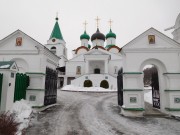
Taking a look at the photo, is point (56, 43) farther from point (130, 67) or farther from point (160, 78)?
point (160, 78)

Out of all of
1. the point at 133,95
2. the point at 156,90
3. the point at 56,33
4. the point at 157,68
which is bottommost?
the point at 133,95

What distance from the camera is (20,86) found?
10102mm

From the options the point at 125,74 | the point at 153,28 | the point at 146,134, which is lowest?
the point at 146,134

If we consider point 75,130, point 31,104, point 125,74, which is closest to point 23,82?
point 31,104

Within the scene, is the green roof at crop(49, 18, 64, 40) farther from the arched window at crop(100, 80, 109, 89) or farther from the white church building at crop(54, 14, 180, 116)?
the white church building at crop(54, 14, 180, 116)

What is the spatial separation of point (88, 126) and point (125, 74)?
4.55 meters

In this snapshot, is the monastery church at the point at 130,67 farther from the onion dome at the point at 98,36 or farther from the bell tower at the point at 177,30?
the onion dome at the point at 98,36

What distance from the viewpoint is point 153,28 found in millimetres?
11039

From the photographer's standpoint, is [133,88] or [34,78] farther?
[34,78]

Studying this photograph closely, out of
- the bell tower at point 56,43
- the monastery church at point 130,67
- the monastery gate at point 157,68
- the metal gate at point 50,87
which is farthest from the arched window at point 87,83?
the monastery gate at point 157,68

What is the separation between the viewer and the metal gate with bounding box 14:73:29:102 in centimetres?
957

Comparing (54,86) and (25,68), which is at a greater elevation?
(25,68)

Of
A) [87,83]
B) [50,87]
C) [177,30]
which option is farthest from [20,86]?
[87,83]

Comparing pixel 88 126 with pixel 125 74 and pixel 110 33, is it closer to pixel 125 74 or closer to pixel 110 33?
pixel 125 74
